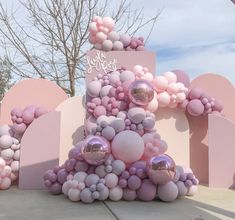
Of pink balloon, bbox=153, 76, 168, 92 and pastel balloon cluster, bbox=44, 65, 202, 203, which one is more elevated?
pink balloon, bbox=153, 76, 168, 92

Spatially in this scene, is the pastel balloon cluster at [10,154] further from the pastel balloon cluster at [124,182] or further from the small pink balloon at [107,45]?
the small pink balloon at [107,45]

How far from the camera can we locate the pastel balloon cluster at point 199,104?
806 cm

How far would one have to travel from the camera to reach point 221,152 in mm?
7965

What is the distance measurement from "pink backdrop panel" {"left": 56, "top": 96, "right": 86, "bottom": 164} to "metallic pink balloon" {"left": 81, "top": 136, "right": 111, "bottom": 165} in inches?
72.6

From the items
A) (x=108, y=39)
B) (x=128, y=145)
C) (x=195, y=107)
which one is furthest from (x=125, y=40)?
(x=128, y=145)

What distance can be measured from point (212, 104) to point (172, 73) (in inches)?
42.7

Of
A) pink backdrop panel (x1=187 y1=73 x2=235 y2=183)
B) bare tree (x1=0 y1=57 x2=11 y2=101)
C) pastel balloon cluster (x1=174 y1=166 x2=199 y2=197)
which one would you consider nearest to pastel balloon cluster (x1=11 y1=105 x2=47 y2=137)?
pastel balloon cluster (x1=174 y1=166 x2=199 y2=197)

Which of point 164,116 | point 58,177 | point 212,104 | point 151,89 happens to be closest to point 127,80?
point 151,89

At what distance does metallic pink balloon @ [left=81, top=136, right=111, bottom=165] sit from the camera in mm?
6203

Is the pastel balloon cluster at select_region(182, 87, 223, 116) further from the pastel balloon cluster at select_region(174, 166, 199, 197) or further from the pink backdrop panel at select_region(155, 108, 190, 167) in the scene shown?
the pastel balloon cluster at select_region(174, 166, 199, 197)

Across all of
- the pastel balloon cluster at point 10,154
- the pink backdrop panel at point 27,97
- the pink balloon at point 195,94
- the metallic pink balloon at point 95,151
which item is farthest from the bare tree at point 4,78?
the metallic pink balloon at point 95,151

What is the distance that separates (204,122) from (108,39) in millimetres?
2917

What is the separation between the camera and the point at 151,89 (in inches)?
290

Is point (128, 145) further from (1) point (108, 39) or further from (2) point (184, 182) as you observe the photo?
(1) point (108, 39)
